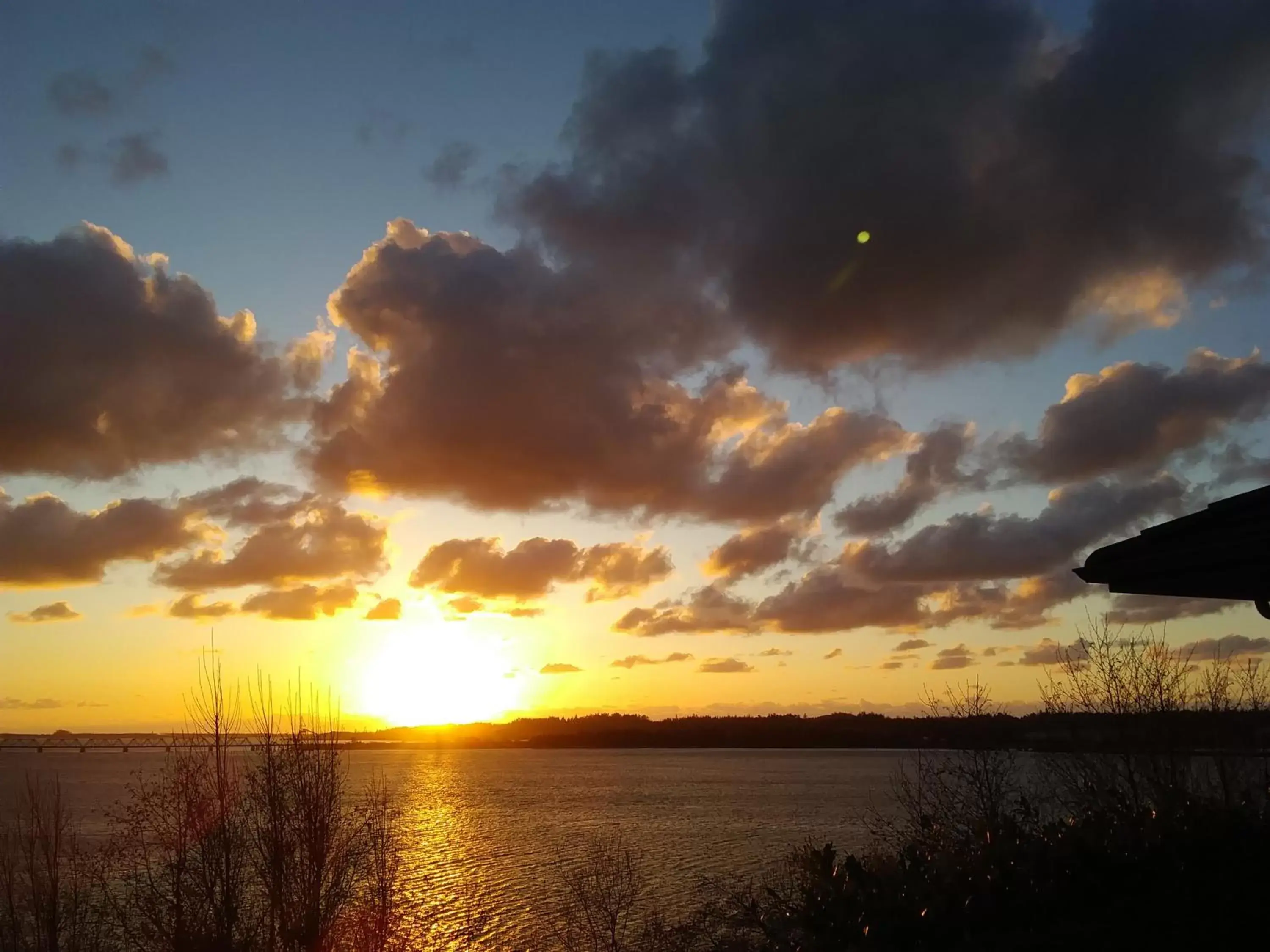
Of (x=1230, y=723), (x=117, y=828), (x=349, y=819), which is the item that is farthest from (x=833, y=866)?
(x=117, y=828)

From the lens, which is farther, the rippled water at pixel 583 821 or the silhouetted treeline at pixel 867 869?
the rippled water at pixel 583 821

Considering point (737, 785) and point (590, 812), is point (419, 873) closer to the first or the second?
point (590, 812)

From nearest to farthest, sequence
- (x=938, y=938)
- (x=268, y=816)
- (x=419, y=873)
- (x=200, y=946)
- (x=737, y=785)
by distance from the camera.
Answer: (x=938, y=938), (x=200, y=946), (x=268, y=816), (x=419, y=873), (x=737, y=785)

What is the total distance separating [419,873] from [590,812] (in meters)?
34.0

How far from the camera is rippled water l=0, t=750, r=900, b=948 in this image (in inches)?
1625

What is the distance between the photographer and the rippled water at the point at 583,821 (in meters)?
41.3

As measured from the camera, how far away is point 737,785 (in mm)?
111188

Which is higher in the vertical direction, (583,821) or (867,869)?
(867,869)

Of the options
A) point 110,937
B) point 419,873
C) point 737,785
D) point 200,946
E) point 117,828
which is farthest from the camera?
point 737,785

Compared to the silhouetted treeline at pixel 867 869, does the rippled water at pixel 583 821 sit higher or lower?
lower

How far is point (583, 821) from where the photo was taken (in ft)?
233

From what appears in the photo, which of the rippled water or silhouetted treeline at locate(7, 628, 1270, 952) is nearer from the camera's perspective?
silhouetted treeline at locate(7, 628, 1270, 952)

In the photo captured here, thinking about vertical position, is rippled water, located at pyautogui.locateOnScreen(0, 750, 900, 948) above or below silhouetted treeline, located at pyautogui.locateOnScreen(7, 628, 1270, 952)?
below

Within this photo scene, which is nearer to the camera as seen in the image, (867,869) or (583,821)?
(867,869)
